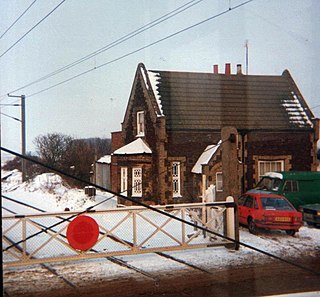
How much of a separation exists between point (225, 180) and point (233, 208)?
1.53 ft

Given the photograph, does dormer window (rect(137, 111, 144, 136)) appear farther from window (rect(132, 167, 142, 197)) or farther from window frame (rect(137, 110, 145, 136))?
window (rect(132, 167, 142, 197))

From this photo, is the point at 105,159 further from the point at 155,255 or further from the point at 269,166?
the point at 269,166

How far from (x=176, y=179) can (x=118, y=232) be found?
548mm

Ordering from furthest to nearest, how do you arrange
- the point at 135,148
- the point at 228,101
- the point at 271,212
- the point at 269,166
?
the point at 271,212 < the point at 228,101 < the point at 269,166 < the point at 135,148

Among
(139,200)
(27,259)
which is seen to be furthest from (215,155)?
(27,259)

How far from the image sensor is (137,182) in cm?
266

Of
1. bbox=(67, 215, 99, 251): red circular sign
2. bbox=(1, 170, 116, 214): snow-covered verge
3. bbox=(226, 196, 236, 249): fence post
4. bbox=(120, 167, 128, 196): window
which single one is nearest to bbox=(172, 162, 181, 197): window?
bbox=(120, 167, 128, 196): window

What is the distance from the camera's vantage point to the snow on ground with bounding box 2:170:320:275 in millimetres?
2334

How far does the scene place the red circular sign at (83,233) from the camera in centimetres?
258

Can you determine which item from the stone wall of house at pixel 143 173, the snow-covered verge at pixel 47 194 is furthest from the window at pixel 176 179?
the snow-covered verge at pixel 47 194

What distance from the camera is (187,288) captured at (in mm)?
2594

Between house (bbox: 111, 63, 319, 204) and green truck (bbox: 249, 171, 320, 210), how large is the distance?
2.4 inches

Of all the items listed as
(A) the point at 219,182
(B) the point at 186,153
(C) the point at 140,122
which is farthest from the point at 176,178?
(A) the point at 219,182

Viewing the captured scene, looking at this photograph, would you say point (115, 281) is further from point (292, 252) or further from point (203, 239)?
point (292, 252)
